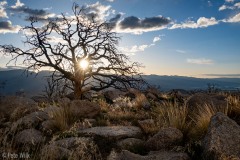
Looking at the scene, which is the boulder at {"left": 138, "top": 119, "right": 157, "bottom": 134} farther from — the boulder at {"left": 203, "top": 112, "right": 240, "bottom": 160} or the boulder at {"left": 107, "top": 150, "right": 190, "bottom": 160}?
the boulder at {"left": 203, "top": 112, "right": 240, "bottom": 160}

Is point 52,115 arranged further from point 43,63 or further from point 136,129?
point 43,63

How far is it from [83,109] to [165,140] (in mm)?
6025

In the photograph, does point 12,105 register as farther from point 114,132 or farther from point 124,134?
point 124,134

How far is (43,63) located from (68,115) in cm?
898

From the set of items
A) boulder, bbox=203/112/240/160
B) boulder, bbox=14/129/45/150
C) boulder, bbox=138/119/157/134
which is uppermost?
boulder, bbox=203/112/240/160

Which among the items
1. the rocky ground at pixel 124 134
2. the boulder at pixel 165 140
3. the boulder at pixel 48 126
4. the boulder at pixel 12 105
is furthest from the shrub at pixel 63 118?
the boulder at pixel 165 140

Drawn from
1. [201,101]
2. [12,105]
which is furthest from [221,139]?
[12,105]

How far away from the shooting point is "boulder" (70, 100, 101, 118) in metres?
13.6

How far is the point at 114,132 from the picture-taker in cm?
1034

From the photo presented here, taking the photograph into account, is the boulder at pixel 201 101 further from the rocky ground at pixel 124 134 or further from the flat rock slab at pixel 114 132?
the flat rock slab at pixel 114 132

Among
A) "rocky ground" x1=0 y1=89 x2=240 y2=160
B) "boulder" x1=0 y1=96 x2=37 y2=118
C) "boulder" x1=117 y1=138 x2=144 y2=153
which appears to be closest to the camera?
"rocky ground" x1=0 y1=89 x2=240 y2=160

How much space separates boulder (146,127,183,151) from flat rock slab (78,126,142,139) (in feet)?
4.79

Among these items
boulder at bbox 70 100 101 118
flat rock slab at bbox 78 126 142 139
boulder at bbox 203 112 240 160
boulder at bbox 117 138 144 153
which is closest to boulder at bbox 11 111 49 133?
boulder at bbox 70 100 101 118

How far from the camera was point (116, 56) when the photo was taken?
71.9 ft
